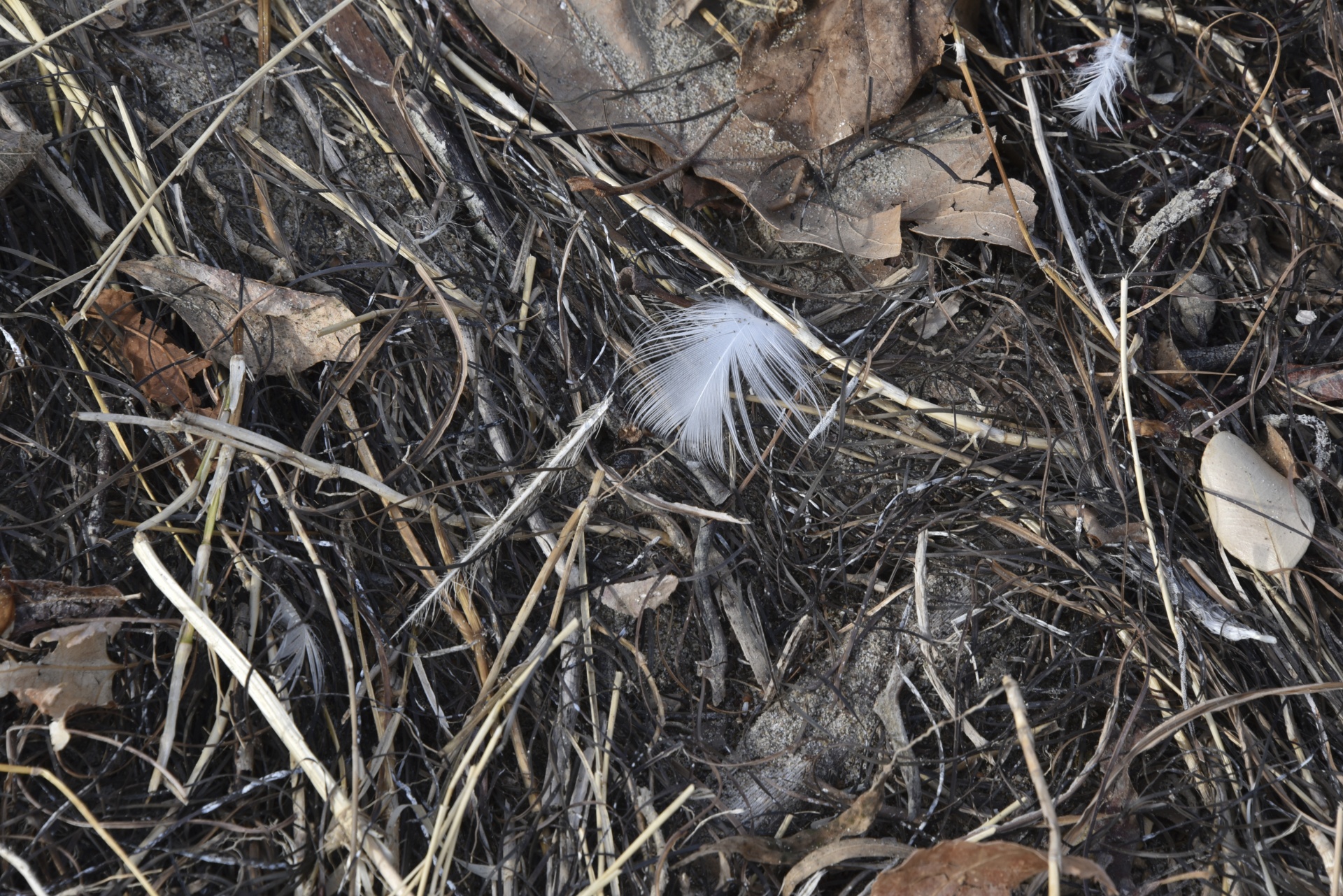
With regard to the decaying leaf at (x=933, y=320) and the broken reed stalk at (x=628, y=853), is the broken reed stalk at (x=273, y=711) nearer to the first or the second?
the broken reed stalk at (x=628, y=853)

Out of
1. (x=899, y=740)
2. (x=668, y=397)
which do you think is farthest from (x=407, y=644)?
(x=899, y=740)

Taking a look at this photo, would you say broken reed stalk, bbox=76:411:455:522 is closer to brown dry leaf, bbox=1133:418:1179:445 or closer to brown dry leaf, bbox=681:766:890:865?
brown dry leaf, bbox=681:766:890:865

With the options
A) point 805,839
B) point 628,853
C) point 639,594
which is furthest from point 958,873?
point 639,594

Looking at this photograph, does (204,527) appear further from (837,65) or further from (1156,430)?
(1156,430)

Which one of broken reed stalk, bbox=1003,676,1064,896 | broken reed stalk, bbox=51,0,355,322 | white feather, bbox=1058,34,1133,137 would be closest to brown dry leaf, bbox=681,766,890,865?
broken reed stalk, bbox=1003,676,1064,896

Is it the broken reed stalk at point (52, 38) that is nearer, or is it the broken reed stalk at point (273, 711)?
the broken reed stalk at point (273, 711)

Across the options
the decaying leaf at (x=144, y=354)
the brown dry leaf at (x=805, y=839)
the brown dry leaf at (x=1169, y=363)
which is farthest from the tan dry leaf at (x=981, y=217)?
the decaying leaf at (x=144, y=354)
